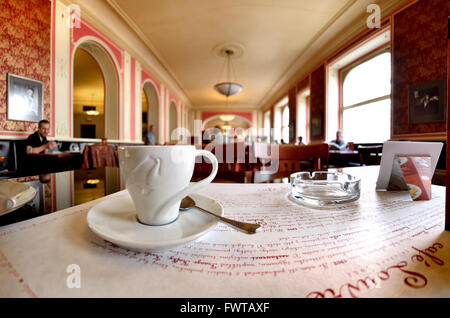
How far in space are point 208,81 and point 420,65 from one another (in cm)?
481

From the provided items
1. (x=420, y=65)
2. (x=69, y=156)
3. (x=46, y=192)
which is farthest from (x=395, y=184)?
(x=420, y=65)

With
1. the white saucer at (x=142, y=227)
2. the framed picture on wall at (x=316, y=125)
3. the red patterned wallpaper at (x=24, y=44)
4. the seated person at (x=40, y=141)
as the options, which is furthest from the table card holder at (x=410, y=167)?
the framed picture on wall at (x=316, y=125)

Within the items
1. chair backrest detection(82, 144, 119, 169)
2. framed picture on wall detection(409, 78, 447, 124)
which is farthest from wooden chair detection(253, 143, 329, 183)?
framed picture on wall detection(409, 78, 447, 124)

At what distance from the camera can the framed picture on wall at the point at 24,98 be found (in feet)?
6.86

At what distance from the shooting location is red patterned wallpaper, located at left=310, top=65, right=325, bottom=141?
4.25m

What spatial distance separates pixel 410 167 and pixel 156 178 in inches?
18.5

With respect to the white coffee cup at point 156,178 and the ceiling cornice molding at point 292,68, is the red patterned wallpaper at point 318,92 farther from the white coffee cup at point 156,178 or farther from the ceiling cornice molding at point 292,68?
the white coffee cup at point 156,178

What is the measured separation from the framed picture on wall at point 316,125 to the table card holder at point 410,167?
4384mm

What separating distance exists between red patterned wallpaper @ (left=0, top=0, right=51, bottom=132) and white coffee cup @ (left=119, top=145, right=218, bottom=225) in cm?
278

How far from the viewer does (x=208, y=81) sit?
6.11 metres

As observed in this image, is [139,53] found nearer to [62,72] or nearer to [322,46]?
[62,72]

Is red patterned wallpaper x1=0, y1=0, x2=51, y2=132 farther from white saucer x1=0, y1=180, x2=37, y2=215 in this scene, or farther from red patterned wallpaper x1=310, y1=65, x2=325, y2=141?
red patterned wallpaper x1=310, y1=65, x2=325, y2=141

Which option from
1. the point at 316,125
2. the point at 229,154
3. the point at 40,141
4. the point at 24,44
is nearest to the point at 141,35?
the point at 24,44

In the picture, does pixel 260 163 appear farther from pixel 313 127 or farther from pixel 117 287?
pixel 313 127
